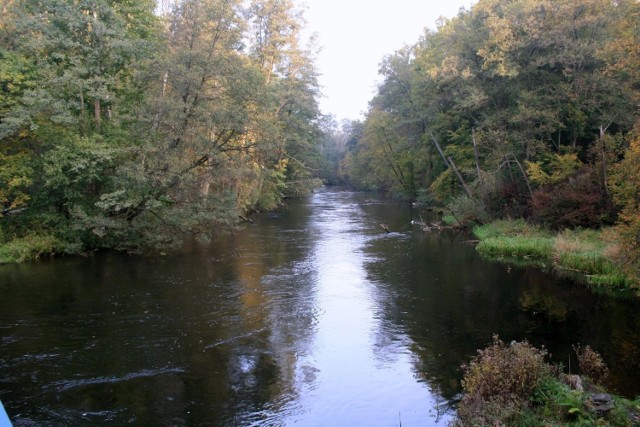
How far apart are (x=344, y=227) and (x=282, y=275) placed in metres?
14.2

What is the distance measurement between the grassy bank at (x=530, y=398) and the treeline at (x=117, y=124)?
1629cm

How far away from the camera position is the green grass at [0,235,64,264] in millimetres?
21328

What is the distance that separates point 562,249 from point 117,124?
2037 cm

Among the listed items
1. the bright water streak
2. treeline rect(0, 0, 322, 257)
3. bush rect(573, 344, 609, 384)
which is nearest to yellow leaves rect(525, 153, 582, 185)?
the bright water streak

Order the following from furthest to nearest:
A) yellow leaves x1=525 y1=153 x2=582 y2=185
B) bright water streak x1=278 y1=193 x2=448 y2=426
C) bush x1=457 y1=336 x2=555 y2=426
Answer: yellow leaves x1=525 y1=153 x2=582 y2=185 → bright water streak x1=278 y1=193 x2=448 y2=426 → bush x1=457 y1=336 x2=555 y2=426

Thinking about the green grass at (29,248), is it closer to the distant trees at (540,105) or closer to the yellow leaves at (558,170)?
the distant trees at (540,105)

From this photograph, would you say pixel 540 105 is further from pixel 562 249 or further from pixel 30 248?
pixel 30 248

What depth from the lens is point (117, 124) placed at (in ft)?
77.2

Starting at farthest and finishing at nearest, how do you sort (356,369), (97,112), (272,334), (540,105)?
(540,105) → (97,112) → (272,334) → (356,369)

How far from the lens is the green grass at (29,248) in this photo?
21.3 metres

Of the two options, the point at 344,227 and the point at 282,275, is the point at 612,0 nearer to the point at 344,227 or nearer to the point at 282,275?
the point at 344,227

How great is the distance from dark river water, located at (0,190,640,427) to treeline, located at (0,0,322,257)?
2.24 m

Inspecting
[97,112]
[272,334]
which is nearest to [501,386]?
[272,334]

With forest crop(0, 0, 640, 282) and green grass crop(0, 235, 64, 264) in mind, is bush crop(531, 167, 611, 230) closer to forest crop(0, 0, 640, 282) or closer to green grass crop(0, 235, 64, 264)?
forest crop(0, 0, 640, 282)
